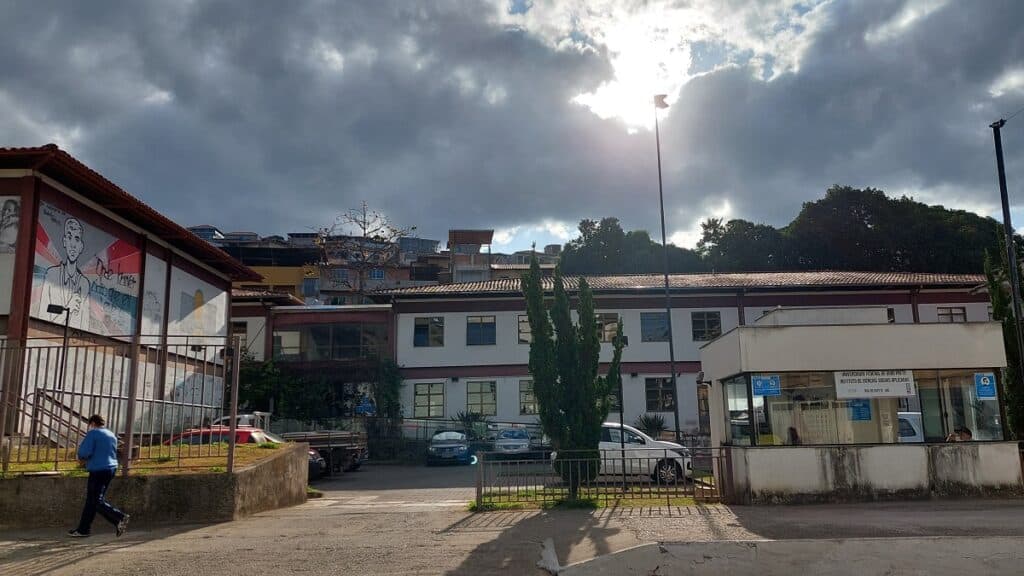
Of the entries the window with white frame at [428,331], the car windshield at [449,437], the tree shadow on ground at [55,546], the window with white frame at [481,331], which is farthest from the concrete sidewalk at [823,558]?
the window with white frame at [428,331]

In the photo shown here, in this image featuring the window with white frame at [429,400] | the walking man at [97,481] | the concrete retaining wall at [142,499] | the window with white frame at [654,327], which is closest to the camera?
the walking man at [97,481]

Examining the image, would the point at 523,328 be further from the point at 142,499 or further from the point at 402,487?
the point at 142,499

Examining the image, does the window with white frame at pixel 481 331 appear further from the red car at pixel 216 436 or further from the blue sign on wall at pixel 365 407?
the red car at pixel 216 436

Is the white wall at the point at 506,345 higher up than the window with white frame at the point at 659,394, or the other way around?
the white wall at the point at 506,345

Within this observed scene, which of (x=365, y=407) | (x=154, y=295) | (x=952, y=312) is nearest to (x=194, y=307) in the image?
(x=154, y=295)

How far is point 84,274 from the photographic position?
19.2 meters

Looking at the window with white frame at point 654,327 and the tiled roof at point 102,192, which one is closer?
the tiled roof at point 102,192

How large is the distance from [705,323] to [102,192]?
87.6 feet

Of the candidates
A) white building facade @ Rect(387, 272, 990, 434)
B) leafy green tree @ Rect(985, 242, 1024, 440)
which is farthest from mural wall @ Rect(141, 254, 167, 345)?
leafy green tree @ Rect(985, 242, 1024, 440)

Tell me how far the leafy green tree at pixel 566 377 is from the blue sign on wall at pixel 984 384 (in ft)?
21.2

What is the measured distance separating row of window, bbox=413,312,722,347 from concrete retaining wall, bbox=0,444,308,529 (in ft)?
83.7

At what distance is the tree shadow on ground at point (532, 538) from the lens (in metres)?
8.36

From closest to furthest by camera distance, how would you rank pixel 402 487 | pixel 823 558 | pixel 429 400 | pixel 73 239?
1. pixel 823 558
2. pixel 73 239
3. pixel 402 487
4. pixel 429 400

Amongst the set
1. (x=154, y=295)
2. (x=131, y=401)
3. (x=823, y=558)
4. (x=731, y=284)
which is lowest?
(x=823, y=558)
